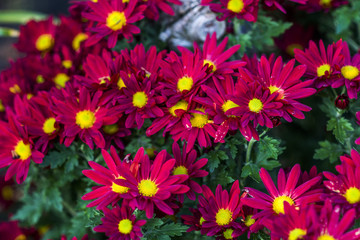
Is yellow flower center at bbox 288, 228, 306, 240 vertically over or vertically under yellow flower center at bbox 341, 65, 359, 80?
under

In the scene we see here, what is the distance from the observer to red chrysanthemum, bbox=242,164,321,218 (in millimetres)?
1083

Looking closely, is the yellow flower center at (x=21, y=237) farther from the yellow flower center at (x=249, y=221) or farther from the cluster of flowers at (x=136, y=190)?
the yellow flower center at (x=249, y=221)

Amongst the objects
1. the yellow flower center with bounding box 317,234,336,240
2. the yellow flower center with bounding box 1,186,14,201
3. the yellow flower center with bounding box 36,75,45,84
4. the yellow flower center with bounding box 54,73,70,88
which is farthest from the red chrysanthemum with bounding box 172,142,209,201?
the yellow flower center with bounding box 1,186,14,201

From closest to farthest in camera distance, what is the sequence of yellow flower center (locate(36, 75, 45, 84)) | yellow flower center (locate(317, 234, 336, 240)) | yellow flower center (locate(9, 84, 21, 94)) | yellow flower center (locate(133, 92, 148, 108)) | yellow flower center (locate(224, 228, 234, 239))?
yellow flower center (locate(317, 234, 336, 240)), yellow flower center (locate(224, 228, 234, 239)), yellow flower center (locate(133, 92, 148, 108)), yellow flower center (locate(9, 84, 21, 94)), yellow flower center (locate(36, 75, 45, 84))

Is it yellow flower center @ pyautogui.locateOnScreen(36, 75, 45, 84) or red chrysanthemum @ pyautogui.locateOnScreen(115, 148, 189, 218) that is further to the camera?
yellow flower center @ pyautogui.locateOnScreen(36, 75, 45, 84)

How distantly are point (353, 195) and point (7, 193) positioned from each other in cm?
184

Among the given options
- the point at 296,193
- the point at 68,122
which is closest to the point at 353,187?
the point at 296,193

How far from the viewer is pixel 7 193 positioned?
2287 mm

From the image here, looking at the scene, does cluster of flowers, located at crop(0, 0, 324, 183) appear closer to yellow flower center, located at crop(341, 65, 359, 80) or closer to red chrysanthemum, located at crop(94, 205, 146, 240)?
yellow flower center, located at crop(341, 65, 359, 80)

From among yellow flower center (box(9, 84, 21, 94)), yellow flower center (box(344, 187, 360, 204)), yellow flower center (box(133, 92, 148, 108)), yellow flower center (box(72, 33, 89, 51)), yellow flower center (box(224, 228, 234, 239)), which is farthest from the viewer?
yellow flower center (box(72, 33, 89, 51))

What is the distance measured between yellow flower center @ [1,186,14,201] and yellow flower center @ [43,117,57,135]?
3.51ft

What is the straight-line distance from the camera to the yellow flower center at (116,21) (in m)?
1.45

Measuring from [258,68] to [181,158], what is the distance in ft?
1.14

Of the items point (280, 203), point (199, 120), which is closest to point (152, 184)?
point (199, 120)
